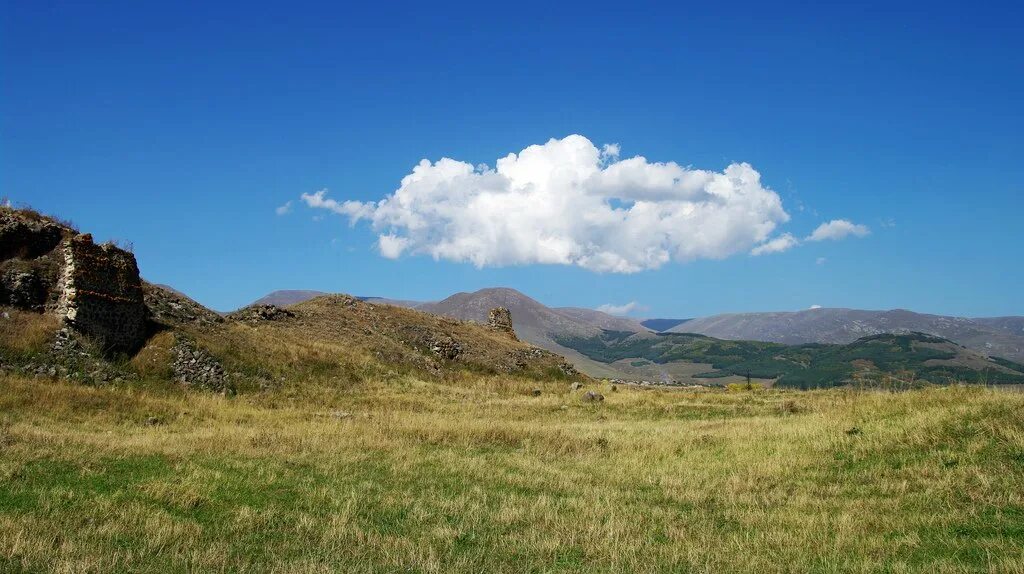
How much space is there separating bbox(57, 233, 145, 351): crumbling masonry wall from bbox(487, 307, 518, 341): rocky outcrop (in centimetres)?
4274

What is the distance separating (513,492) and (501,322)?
6352 centimetres

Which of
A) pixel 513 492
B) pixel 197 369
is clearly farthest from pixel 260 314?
pixel 513 492

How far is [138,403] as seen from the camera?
25.7m

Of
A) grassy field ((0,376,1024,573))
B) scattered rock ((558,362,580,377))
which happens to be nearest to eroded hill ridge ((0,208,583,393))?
grassy field ((0,376,1024,573))

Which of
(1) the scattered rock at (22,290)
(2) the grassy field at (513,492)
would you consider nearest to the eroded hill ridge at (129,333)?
(1) the scattered rock at (22,290)

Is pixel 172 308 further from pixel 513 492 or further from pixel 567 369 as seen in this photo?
pixel 567 369

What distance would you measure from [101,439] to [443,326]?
46593 mm

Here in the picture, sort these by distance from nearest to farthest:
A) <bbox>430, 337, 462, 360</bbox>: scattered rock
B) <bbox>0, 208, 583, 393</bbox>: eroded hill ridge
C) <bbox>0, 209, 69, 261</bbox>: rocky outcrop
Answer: <bbox>0, 208, 583, 393</bbox>: eroded hill ridge → <bbox>0, 209, 69, 261</bbox>: rocky outcrop → <bbox>430, 337, 462, 360</bbox>: scattered rock

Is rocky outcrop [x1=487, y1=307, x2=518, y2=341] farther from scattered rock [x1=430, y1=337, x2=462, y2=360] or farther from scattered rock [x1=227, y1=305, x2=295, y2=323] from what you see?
scattered rock [x1=227, y1=305, x2=295, y2=323]

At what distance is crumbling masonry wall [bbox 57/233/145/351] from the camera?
103 feet

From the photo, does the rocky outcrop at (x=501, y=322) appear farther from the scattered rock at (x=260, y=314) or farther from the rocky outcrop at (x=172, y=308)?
the rocky outcrop at (x=172, y=308)

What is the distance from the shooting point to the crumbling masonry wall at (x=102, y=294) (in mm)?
31422

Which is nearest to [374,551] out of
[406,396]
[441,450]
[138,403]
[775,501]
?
[775,501]

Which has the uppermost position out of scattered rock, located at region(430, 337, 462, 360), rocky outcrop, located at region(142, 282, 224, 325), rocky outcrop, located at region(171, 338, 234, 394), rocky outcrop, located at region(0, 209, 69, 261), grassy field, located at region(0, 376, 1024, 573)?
rocky outcrop, located at region(0, 209, 69, 261)
